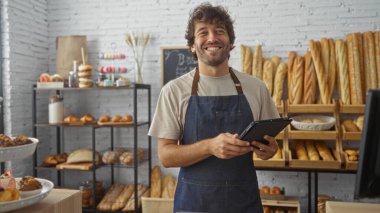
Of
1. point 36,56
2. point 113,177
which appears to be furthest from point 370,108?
point 36,56

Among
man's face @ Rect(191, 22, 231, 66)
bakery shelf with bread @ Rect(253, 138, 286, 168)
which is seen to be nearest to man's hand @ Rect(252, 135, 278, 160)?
man's face @ Rect(191, 22, 231, 66)

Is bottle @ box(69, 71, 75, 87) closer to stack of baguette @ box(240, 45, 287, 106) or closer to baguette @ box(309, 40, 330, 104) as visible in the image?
stack of baguette @ box(240, 45, 287, 106)

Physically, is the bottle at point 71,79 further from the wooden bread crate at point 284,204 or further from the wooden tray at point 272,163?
the wooden bread crate at point 284,204

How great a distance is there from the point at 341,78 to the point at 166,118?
216cm

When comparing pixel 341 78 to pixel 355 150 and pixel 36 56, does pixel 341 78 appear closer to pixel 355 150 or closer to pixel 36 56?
pixel 355 150

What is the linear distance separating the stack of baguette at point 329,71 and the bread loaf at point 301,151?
42 centimetres

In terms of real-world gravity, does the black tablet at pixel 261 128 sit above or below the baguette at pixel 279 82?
below

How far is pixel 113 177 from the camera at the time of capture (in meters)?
4.06

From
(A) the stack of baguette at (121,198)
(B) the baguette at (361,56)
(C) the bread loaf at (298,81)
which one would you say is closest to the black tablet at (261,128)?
(C) the bread loaf at (298,81)

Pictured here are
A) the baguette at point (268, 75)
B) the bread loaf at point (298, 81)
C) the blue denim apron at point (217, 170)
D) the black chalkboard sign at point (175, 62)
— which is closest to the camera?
the blue denim apron at point (217, 170)

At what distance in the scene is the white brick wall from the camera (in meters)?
3.50

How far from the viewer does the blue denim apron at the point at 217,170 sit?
5.60 ft

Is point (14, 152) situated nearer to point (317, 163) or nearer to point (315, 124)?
point (317, 163)

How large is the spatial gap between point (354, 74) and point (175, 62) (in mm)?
1824
